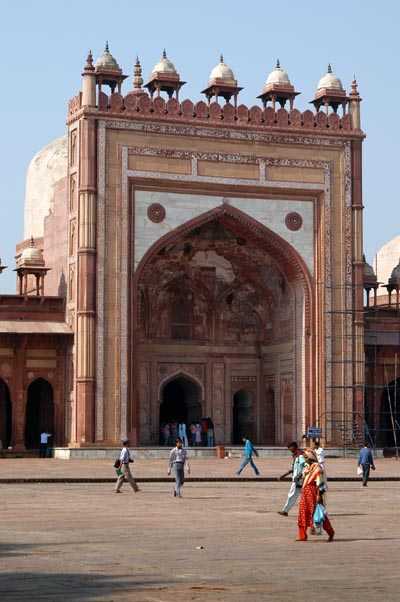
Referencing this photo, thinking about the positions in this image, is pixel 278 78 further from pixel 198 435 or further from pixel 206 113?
pixel 198 435

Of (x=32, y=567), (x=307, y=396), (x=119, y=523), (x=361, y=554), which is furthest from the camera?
(x=307, y=396)

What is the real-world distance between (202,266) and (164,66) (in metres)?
5.65

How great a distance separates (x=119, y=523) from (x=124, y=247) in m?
17.1

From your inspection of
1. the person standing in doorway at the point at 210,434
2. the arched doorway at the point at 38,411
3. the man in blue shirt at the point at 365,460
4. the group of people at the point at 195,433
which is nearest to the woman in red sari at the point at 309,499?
the man in blue shirt at the point at 365,460

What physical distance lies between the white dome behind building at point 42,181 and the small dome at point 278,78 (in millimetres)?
8257

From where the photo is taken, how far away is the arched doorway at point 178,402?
36.2 metres

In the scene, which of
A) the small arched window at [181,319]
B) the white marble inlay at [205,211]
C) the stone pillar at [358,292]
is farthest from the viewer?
the small arched window at [181,319]

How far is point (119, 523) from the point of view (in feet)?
48.6

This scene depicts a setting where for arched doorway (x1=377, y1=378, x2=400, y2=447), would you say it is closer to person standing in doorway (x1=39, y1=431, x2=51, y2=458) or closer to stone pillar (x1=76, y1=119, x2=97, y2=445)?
stone pillar (x1=76, y1=119, x2=97, y2=445)

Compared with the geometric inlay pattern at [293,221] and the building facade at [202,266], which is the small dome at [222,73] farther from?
the geometric inlay pattern at [293,221]

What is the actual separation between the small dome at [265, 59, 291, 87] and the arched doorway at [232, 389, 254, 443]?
8.49 meters

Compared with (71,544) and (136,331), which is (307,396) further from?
(71,544)

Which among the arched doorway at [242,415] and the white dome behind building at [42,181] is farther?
the white dome behind building at [42,181]

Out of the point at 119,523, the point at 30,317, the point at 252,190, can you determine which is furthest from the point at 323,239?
the point at 119,523
